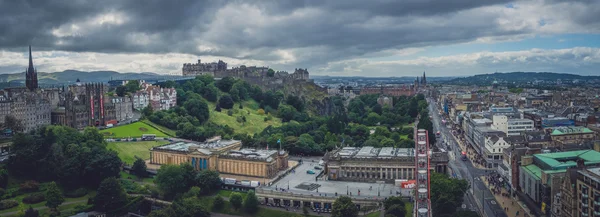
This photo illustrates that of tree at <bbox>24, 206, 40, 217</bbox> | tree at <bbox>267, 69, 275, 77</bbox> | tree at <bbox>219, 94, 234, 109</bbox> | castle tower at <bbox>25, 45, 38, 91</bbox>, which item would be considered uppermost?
tree at <bbox>267, 69, 275, 77</bbox>

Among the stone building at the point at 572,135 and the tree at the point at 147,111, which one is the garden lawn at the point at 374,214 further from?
the tree at the point at 147,111

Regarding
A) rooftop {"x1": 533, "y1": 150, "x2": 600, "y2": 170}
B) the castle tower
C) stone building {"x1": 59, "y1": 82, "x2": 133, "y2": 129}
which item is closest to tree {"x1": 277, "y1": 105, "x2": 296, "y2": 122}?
stone building {"x1": 59, "y1": 82, "x2": 133, "y2": 129}

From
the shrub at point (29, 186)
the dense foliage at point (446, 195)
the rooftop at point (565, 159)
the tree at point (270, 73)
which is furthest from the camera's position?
the tree at point (270, 73)

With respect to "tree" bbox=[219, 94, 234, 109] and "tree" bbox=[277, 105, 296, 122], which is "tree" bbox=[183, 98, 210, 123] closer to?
"tree" bbox=[219, 94, 234, 109]

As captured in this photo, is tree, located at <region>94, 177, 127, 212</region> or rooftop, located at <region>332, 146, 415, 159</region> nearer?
tree, located at <region>94, 177, 127, 212</region>

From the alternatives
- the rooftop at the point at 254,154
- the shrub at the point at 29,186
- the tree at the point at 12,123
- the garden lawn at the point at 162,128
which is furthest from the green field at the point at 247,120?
the shrub at the point at 29,186

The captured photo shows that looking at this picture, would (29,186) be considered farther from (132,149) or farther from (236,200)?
(236,200)

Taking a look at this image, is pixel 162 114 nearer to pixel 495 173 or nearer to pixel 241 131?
pixel 241 131
